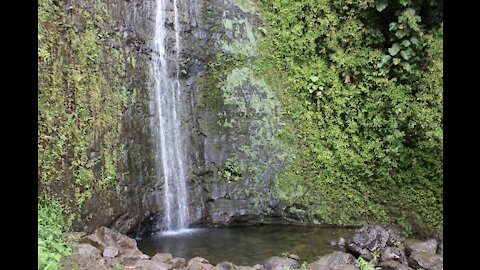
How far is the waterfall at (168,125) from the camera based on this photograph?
834cm

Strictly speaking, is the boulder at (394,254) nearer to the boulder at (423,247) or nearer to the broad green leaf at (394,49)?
the boulder at (423,247)

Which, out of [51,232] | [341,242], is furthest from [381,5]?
[51,232]

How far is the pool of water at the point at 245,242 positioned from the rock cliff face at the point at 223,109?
0.54m

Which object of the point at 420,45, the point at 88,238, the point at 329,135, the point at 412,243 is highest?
the point at 420,45

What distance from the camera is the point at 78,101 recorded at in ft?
21.4

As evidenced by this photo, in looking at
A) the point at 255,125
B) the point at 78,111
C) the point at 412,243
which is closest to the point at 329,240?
the point at 412,243

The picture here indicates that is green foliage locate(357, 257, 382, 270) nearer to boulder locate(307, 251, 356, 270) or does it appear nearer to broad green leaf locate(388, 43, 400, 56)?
boulder locate(307, 251, 356, 270)

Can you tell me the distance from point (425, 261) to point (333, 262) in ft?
4.40

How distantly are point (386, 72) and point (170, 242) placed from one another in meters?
5.24

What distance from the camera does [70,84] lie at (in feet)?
21.0

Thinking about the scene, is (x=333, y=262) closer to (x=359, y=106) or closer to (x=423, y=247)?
(x=423, y=247)
